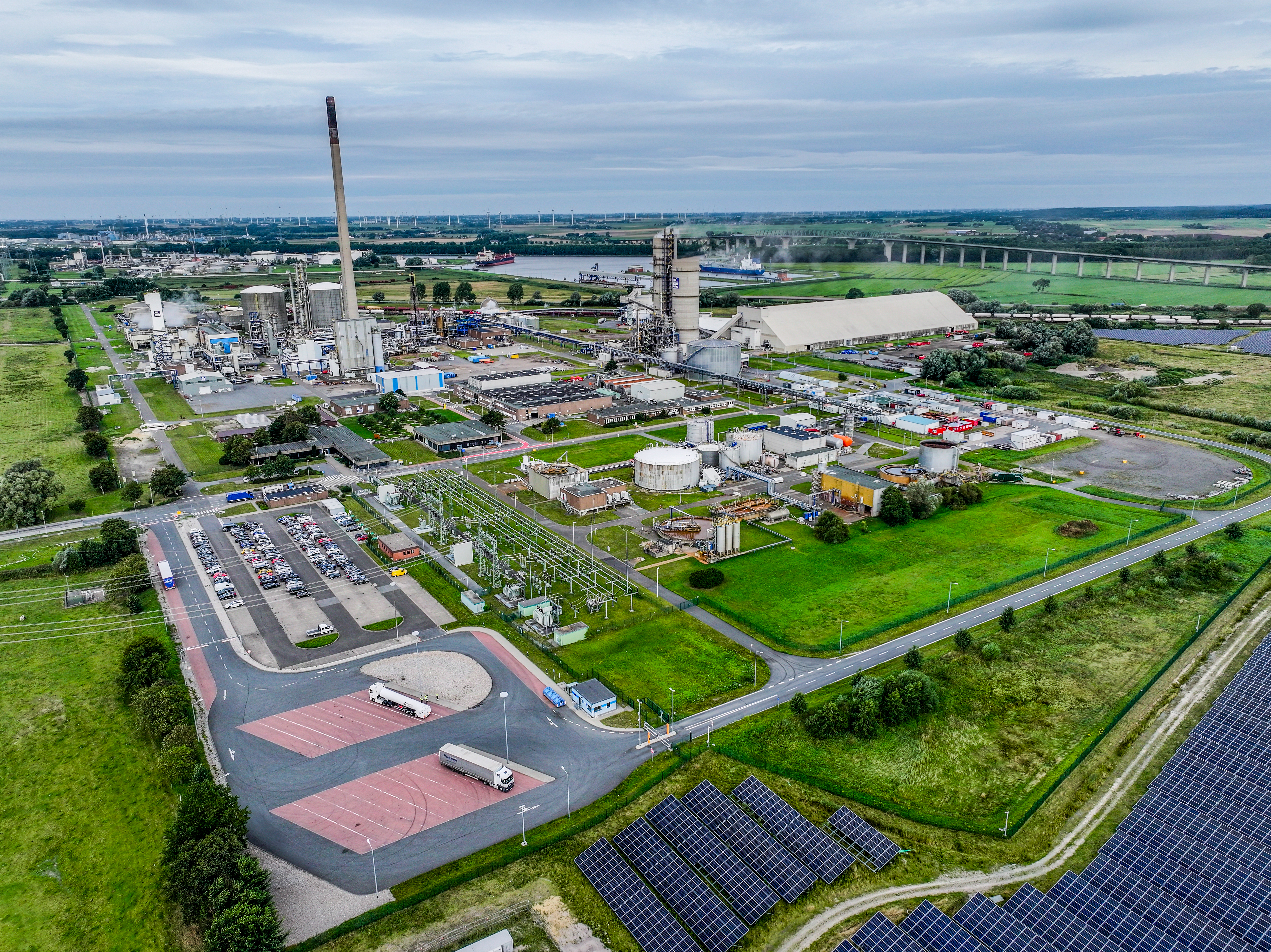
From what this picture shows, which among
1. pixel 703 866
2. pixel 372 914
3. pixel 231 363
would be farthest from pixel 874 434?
pixel 231 363

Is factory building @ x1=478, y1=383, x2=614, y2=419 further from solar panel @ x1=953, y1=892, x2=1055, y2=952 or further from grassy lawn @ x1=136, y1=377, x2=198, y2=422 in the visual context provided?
solar panel @ x1=953, y1=892, x2=1055, y2=952

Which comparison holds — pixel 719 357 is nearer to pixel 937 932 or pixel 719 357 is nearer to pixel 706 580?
pixel 706 580

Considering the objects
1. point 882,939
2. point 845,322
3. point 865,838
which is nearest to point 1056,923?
point 882,939

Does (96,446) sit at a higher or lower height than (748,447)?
higher

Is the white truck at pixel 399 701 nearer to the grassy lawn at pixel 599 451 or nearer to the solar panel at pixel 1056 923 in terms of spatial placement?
the solar panel at pixel 1056 923

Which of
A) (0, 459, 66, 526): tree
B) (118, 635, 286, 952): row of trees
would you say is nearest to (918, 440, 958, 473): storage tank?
(118, 635, 286, 952): row of trees
